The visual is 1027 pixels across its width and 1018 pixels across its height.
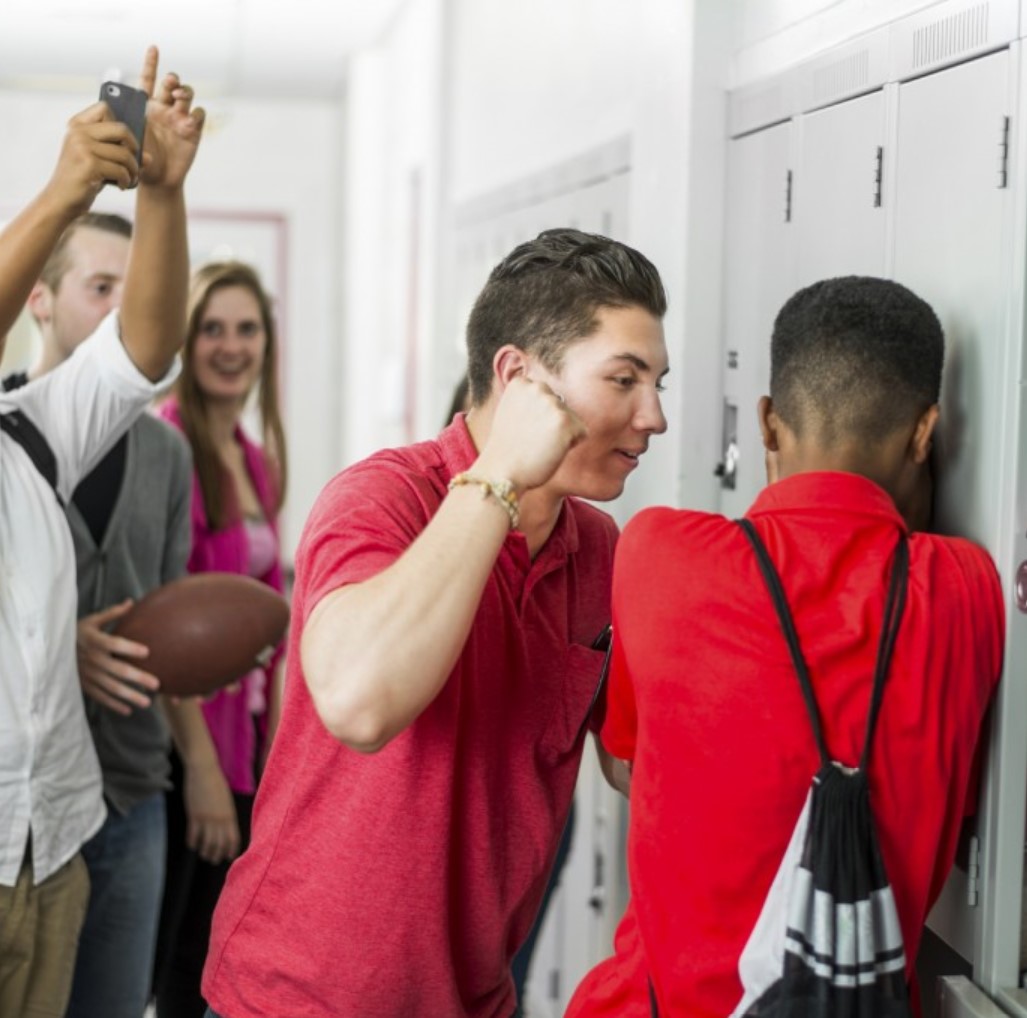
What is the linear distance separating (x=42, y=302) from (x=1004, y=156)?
1648 millimetres

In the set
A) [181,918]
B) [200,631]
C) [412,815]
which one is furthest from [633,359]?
[181,918]

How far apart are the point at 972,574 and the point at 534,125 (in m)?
2.54

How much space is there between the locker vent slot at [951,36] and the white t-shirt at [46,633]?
1129mm

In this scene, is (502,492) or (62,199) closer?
(502,492)

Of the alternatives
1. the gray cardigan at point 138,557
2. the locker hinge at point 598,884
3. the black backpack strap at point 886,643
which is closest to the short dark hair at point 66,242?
the gray cardigan at point 138,557

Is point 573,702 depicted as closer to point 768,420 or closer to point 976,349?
point 768,420

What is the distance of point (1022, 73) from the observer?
1543mm

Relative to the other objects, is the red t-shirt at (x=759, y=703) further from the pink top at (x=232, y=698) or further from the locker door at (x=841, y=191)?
the pink top at (x=232, y=698)

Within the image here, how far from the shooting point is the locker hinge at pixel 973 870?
5.39ft

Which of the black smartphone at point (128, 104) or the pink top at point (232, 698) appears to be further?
the pink top at point (232, 698)

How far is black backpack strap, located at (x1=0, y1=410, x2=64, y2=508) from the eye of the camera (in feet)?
6.73

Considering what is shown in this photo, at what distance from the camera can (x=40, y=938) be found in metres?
2.01

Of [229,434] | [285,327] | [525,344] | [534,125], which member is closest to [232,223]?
[285,327]

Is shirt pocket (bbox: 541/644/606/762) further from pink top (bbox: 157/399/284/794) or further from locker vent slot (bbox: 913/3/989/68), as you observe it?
pink top (bbox: 157/399/284/794)
